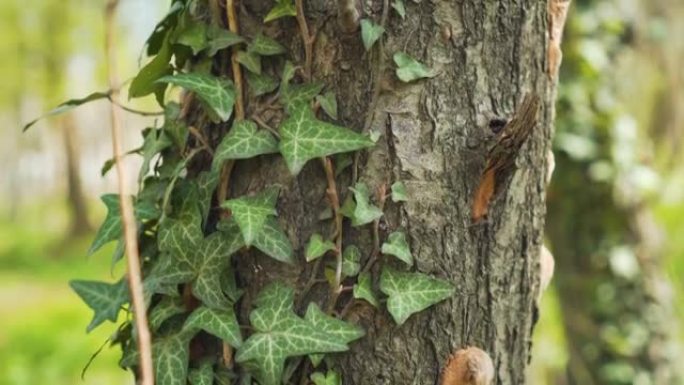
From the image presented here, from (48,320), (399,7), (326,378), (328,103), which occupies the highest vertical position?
(399,7)

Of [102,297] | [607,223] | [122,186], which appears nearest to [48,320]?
[607,223]

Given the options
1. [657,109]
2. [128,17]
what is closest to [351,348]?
[657,109]

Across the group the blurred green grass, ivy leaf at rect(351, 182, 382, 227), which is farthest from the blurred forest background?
ivy leaf at rect(351, 182, 382, 227)

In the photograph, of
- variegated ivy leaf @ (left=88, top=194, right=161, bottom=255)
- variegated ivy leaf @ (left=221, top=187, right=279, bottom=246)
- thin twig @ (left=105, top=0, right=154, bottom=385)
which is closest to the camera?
thin twig @ (left=105, top=0, right=154, bottom=385)

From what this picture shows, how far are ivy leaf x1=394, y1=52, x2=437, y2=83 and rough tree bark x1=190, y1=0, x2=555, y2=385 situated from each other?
1cm

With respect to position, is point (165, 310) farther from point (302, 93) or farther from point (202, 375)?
Result: point (302, 93)

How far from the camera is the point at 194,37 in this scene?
108 cm

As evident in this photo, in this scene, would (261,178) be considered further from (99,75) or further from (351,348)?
(99,75)

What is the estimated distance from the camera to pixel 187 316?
1.08m

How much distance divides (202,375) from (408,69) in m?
0.47

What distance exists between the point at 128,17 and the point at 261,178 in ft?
30.8

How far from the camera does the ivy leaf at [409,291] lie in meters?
1.03

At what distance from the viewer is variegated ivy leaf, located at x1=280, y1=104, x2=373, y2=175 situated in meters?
1.00

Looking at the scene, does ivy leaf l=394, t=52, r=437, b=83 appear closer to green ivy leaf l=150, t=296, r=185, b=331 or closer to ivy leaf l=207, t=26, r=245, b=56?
ivy leaf l=207, t=26, r=245, b=56
